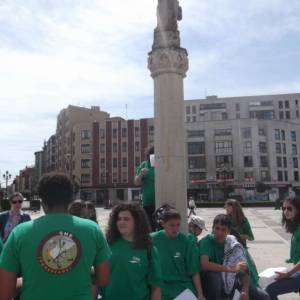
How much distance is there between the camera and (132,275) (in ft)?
11.7

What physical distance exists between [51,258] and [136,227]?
1.30 meters

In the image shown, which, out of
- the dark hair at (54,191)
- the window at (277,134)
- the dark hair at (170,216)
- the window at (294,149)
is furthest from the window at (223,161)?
the dark hair at (54,191)

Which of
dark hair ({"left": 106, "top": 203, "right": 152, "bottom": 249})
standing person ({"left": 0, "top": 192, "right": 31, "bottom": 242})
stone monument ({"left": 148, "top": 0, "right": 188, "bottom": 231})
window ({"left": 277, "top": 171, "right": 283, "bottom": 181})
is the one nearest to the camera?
dark hair ({"left": 106, "top": 203, "right": 152, "bottom": 249})

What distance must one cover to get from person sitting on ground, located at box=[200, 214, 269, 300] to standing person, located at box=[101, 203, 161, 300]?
54.1 inches

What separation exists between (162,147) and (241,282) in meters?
2.97

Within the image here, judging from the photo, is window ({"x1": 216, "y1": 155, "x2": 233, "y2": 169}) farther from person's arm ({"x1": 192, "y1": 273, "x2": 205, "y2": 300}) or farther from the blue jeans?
person's arm ({"x1": 192, "y1": 273, "x2": 205, "y2": 300})

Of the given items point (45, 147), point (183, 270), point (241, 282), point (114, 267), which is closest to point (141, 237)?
point (114, 267)

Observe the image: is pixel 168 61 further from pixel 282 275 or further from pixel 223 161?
pixel 223 161

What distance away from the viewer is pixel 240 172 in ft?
248

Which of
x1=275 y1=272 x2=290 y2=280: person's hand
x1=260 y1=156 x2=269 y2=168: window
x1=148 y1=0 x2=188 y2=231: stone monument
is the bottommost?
x1=275 y1=272 x2=290 y2=280: person's hand

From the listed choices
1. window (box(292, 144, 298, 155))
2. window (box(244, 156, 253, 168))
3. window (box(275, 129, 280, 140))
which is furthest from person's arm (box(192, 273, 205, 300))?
window (box(292, 144, 298, 155))

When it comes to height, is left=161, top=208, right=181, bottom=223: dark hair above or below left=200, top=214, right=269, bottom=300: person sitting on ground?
above

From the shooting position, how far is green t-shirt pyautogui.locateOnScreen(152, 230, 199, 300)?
4582mm

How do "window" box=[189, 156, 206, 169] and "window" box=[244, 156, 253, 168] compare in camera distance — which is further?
"window" box=[189, 156, 206, 169]
